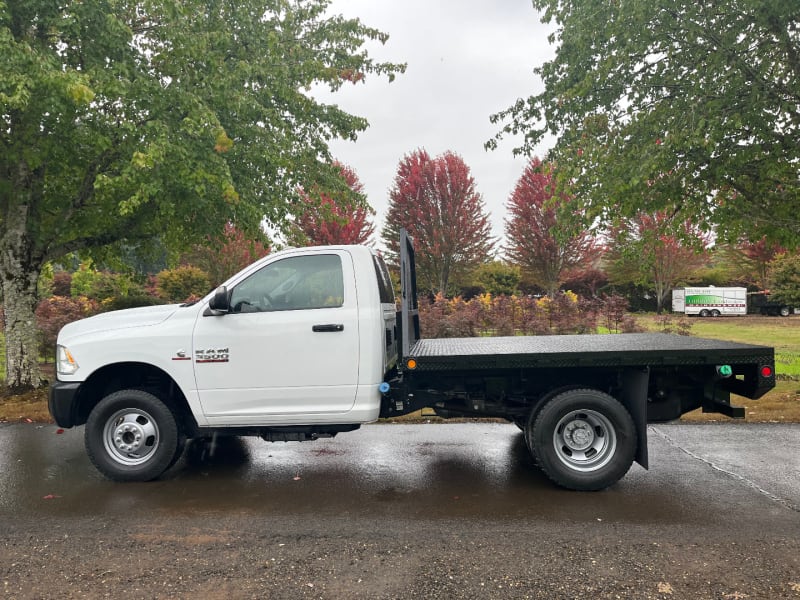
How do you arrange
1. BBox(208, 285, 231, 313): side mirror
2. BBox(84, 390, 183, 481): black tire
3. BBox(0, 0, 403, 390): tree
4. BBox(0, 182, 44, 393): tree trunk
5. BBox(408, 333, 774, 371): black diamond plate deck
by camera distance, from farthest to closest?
BBox(0, 182, 44, 393): tree trunk → BBox(0, 0, 403, 390): tree → BBox(84, 390, 183, 481): black tire → BBox(208, 285, 231, 313): side mirror → BBox(408, 333, 774, 371): black diamond plate deck

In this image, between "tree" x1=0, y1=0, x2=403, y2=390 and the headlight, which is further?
"tree" x1=0, y1=0, x2=403, y2=390

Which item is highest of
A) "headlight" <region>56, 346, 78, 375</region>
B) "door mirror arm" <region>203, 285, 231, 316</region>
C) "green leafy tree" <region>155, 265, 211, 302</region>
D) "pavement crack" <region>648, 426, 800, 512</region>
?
"green leafy tree" <region>155, 265, 211, 302</region>

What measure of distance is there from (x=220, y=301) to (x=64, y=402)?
175 centimetres

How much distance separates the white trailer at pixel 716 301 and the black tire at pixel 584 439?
103 ft

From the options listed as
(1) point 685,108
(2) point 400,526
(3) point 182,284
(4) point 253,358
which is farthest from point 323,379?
(3) point 182,284

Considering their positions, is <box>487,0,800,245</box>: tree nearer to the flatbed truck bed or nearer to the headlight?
the flatbed truck bed

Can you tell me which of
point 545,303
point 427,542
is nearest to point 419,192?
point 545,303

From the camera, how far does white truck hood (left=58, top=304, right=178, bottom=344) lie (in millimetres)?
5074

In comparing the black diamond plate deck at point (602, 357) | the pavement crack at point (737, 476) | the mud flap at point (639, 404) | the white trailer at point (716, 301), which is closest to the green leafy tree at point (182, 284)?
the black diamond plate deck at point (602, 357)

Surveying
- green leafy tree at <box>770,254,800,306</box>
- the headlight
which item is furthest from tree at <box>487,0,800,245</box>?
green leafy tree at <box>770,254,800,306</box>

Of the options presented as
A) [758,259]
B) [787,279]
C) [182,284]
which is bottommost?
[182,284]

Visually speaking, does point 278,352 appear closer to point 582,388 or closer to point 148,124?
point 582,388

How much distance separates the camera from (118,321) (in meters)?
5.14

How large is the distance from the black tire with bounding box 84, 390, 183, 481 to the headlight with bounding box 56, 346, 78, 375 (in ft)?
1.30
